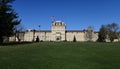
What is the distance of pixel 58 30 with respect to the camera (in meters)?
164

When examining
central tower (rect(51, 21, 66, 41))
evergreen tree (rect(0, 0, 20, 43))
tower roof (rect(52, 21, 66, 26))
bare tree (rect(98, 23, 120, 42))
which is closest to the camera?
evergreen tree (rect(0, 0, 20, 43))

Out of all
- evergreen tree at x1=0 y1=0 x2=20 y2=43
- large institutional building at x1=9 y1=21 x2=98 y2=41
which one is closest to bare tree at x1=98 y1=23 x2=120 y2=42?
large institutional building at x1=9 y1=21 x2=98 y2=41

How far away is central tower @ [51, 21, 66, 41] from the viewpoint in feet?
535

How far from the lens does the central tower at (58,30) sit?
→ 535ft

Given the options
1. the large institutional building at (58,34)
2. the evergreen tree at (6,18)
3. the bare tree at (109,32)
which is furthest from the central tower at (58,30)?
the evergreen tree at (6,18)

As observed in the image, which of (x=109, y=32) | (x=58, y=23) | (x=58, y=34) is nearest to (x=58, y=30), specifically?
(x=58, y=34)

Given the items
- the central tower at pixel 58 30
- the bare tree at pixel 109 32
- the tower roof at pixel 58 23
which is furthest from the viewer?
the tower roof at pixel 58 23

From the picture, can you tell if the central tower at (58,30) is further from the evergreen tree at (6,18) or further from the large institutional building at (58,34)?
the evergreen tree at (6,18)

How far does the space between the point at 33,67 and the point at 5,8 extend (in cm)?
3454

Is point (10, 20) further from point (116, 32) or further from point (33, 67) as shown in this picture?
point (116, 32)

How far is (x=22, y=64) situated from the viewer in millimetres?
22938

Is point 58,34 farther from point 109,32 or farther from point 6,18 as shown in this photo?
point 6,18

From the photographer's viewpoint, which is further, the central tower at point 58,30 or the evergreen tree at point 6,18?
the central tower at point 58,30

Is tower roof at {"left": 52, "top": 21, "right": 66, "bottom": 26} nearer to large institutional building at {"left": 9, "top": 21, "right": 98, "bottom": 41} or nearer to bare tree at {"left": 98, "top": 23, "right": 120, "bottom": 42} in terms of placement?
large institutional building at {"left": 9, "top": 21, "right": 98, "bottom": 41}
